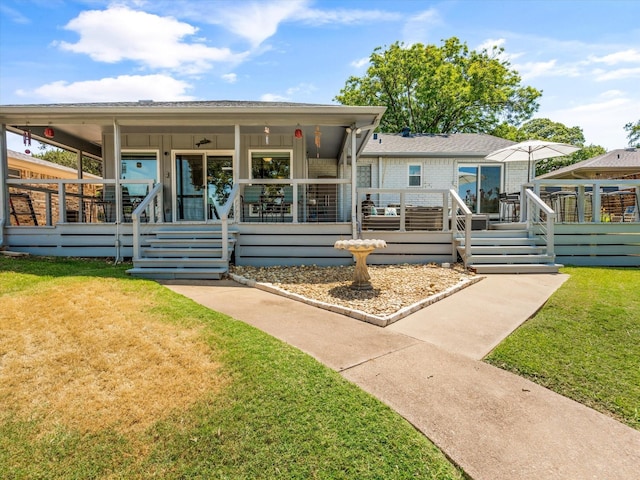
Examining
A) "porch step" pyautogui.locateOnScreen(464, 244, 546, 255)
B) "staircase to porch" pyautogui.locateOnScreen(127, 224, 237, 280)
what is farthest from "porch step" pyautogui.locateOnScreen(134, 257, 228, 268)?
"porch step" pyautogui.locateOnScreen(464, 244, 546, 255)

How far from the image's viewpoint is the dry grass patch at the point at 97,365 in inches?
89.8

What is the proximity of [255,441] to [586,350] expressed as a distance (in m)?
3.09

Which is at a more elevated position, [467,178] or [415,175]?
[415,175]

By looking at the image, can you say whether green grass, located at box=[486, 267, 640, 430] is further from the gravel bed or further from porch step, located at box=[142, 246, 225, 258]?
porch step, located at box=[142, 246, 225, 258]

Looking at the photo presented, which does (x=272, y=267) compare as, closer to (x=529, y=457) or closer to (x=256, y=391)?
(x=256, y=391)

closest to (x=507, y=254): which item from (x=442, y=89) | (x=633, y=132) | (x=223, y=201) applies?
(x=223, y=201)

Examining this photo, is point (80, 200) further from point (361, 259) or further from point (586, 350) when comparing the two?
point (586, 350)

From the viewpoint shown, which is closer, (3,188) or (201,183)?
(3,188)

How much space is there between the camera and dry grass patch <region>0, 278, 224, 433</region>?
89.8 inches

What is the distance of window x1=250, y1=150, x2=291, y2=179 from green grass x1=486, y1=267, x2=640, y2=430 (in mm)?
7253

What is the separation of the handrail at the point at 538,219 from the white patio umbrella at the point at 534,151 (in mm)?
1759

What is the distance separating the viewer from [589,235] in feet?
25.7

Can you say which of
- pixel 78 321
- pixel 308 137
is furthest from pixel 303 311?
pixel 308 137

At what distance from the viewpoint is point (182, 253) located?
6652 mm
